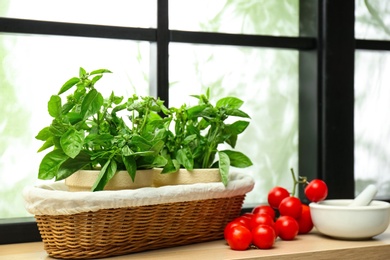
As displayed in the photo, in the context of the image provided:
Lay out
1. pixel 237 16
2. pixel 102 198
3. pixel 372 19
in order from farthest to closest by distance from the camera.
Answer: pixel 372 19 → pixel 237 16 → pixel 102 198

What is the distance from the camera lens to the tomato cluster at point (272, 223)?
1.63 metres

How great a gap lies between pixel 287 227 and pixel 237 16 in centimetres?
70

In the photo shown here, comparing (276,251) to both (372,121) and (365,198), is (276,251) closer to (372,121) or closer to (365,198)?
(365,198)

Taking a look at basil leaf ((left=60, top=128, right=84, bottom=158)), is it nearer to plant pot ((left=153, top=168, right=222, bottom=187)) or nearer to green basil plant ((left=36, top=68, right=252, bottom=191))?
green basil plant ((left=36, top=68, right=252, bottom=191))

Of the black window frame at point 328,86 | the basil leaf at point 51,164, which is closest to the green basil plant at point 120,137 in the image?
the basil leaf at point 51,164

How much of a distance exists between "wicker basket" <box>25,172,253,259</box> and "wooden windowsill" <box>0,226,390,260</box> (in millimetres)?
25

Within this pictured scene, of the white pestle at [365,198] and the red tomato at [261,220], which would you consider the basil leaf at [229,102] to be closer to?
the red tomato at [261,220]

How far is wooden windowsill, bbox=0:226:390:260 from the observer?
61.6 inches

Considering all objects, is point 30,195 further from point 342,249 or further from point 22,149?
point 342,249

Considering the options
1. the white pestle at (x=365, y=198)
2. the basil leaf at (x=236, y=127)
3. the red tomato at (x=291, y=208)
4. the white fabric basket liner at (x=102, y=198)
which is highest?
the basil leaf at (x=236, y=127)

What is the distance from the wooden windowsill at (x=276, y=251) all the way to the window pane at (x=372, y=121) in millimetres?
503

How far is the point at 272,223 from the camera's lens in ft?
5.72

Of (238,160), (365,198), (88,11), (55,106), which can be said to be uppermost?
(88,11)

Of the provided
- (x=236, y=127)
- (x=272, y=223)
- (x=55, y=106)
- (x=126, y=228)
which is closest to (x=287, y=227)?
(x=272, y=223)
